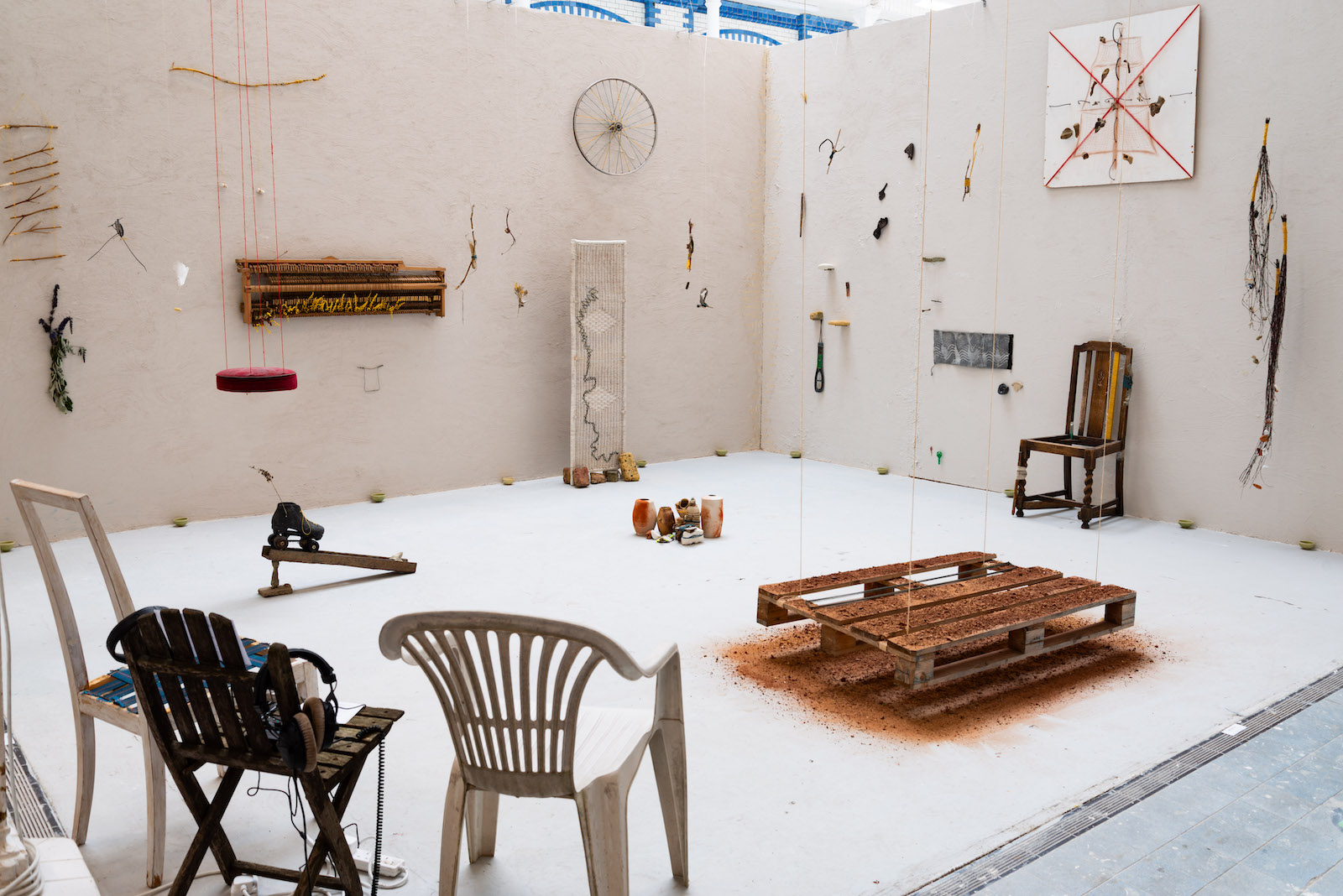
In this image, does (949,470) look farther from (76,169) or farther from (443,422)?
(76,169)

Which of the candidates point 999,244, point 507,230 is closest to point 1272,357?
point 999,244

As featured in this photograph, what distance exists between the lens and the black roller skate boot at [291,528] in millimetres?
5125

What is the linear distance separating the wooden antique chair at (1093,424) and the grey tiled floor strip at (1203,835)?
3153mm

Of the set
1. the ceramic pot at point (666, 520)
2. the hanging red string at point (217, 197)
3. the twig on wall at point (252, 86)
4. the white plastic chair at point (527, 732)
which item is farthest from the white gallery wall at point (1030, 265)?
the white plastic chair at point (527, 732)

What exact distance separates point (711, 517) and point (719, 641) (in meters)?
1.67

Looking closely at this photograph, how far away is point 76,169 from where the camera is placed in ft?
19.5

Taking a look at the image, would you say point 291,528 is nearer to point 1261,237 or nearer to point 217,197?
point 217,197

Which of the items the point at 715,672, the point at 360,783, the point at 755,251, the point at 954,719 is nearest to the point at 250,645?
the point at 360,783

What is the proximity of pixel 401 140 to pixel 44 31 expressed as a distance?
1.99 m

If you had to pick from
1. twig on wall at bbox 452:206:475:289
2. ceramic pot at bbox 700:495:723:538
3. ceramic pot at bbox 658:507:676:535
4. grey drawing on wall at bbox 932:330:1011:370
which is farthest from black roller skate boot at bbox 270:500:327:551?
grey drawing on wall at bbox 932:330:1011:370

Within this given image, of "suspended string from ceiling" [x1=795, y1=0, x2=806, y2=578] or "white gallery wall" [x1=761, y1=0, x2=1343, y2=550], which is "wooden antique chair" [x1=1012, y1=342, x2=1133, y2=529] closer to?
"white gallery wall" [x1=761, y1=0, x2=1343, y2=550]

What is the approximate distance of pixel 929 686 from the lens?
3.99 metres

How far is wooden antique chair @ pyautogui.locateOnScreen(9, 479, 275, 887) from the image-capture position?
2.64 metres

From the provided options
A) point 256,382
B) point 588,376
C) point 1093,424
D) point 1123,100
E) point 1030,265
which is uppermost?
point 1123,100
